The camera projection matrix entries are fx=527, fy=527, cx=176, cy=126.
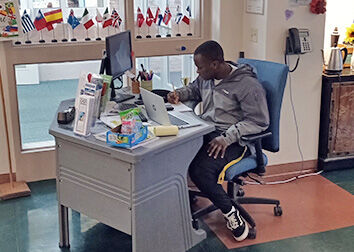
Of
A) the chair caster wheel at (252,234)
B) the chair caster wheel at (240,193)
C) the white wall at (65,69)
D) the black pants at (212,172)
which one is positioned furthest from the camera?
the white wall at (65,69)

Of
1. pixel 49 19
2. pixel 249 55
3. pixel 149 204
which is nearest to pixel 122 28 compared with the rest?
pixel 49 19

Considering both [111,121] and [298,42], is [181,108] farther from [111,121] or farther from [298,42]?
[298,42]

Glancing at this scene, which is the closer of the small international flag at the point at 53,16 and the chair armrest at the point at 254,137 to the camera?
the chair armrest at the point at 254,137

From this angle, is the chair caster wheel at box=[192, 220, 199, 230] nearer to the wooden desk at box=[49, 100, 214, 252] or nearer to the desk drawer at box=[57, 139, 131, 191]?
the wooden desk at box=[49, 100, 214, 252]

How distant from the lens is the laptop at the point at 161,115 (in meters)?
2.78

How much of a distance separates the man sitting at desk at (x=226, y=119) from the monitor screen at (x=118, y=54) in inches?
21.3

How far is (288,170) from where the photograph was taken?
4086mm

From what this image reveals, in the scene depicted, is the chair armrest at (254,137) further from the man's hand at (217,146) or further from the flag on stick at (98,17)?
the flag on stick at (98,17)

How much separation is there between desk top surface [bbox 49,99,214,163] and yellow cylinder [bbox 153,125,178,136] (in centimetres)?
2

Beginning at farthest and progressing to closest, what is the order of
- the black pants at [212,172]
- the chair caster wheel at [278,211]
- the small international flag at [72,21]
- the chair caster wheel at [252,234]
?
the small international flag at [72,21]
the chair caster wheel at [278,211]
the chair caster wheel at [252,234]
the black pants at [212,172]

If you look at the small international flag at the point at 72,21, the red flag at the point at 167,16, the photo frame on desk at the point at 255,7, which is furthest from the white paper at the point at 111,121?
the photo frame on desk at the point at 255,7

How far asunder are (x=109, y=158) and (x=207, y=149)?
0.67 meters

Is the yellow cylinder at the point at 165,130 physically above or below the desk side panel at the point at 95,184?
above

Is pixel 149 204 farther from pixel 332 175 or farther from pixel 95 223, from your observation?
pixel 332 175
